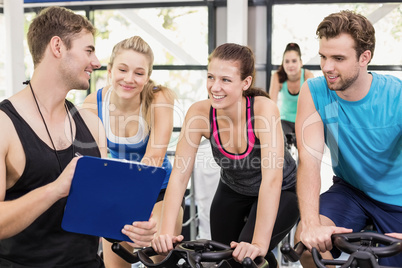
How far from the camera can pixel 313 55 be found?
→ 23.6 feet

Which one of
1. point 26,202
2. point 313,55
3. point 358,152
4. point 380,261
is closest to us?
point 26,202

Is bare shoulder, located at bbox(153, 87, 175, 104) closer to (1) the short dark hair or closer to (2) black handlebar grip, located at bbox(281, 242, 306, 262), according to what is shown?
(1) the short dark hair

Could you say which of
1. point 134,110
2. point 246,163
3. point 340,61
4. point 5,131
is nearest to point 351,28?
point 340,61

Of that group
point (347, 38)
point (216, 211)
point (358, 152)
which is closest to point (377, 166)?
point (358, 152)

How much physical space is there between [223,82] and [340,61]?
1.79 feet

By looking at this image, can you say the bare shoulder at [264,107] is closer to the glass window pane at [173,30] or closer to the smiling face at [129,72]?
the smiling face at [129,72]

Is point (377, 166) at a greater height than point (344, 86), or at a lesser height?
lesser

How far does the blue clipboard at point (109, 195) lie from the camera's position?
1.48 m

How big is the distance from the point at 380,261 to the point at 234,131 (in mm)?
858

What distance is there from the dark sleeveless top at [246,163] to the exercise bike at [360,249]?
2.23ft

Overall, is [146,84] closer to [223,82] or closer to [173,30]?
[223,82]

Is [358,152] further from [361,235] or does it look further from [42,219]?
[42,219]

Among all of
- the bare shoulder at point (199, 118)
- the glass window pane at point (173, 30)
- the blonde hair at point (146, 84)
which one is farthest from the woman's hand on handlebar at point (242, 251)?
the glass window pane at point (173, 30)

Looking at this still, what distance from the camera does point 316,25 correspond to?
7.25m
